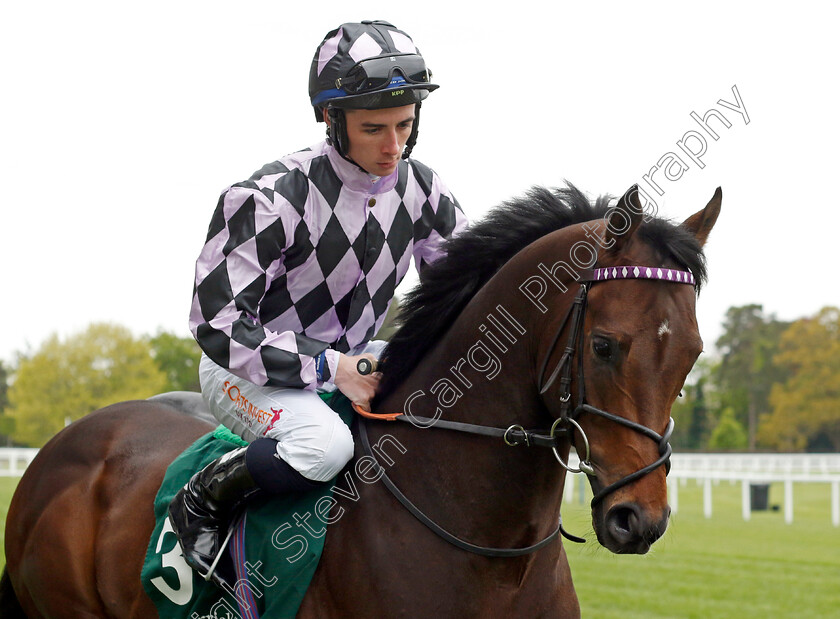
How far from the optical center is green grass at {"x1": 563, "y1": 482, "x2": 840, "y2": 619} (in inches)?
280

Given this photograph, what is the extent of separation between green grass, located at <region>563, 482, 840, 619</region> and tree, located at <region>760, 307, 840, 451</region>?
149ft

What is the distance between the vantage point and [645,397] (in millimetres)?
2164

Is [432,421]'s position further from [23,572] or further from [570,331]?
[23,572]

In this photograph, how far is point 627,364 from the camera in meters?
2.19

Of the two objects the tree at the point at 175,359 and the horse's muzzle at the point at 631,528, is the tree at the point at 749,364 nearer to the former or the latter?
the tree at the point at 175,359

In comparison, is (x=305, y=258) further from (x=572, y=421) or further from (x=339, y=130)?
(x=572, y=421)

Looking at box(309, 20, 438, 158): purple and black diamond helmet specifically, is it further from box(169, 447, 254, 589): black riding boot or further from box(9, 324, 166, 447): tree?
box(9, 324, 166, 447): tree

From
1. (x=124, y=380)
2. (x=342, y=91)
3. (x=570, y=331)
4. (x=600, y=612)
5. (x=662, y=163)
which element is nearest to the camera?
(x=570, y=331)

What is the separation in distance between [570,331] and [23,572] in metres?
3.04

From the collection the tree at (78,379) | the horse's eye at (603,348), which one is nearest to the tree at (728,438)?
the tree at (78,379)

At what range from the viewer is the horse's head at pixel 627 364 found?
84.4 inches

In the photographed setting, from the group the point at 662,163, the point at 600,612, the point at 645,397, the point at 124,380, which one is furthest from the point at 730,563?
the point at 124,380

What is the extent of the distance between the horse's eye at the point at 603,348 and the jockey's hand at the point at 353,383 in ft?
2.79

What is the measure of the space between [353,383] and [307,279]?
408 millimetres
